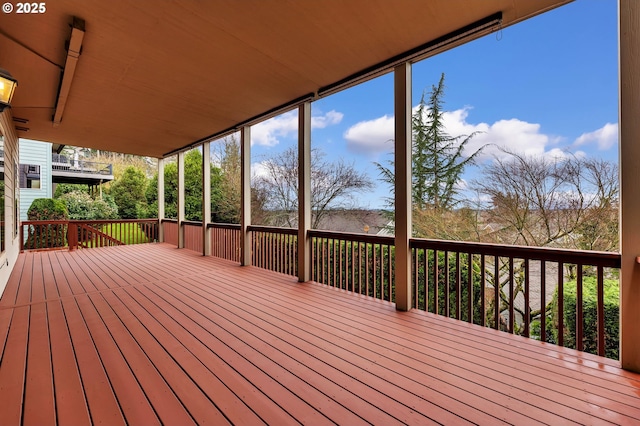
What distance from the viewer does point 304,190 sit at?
166 inches

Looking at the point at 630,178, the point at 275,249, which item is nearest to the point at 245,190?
the point at 275,249

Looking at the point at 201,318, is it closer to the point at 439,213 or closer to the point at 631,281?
the point at 631,281

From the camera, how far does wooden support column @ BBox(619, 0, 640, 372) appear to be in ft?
6.20

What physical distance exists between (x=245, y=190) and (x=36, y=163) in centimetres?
1050

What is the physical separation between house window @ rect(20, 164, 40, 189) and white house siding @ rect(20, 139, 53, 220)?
14 cm

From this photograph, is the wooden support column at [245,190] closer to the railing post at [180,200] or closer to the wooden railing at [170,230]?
the railing post at [180,200]

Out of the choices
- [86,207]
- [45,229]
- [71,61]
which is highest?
[71,61]

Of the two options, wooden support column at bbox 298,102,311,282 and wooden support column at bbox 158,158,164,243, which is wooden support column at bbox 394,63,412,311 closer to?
wooden support column at bbox 298,102,311,282

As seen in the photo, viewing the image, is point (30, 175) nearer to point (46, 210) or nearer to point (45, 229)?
point (46, 210)

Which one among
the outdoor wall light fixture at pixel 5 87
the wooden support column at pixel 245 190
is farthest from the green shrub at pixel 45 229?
the outdoor wall light fixture at pixel 5 87

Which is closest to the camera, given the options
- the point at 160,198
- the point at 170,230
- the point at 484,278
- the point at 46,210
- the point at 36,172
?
the point at 484,278

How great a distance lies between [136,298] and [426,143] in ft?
17.0

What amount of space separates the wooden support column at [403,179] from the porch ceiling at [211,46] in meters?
0.35

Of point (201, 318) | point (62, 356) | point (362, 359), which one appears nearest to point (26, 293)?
point (62, 356)
